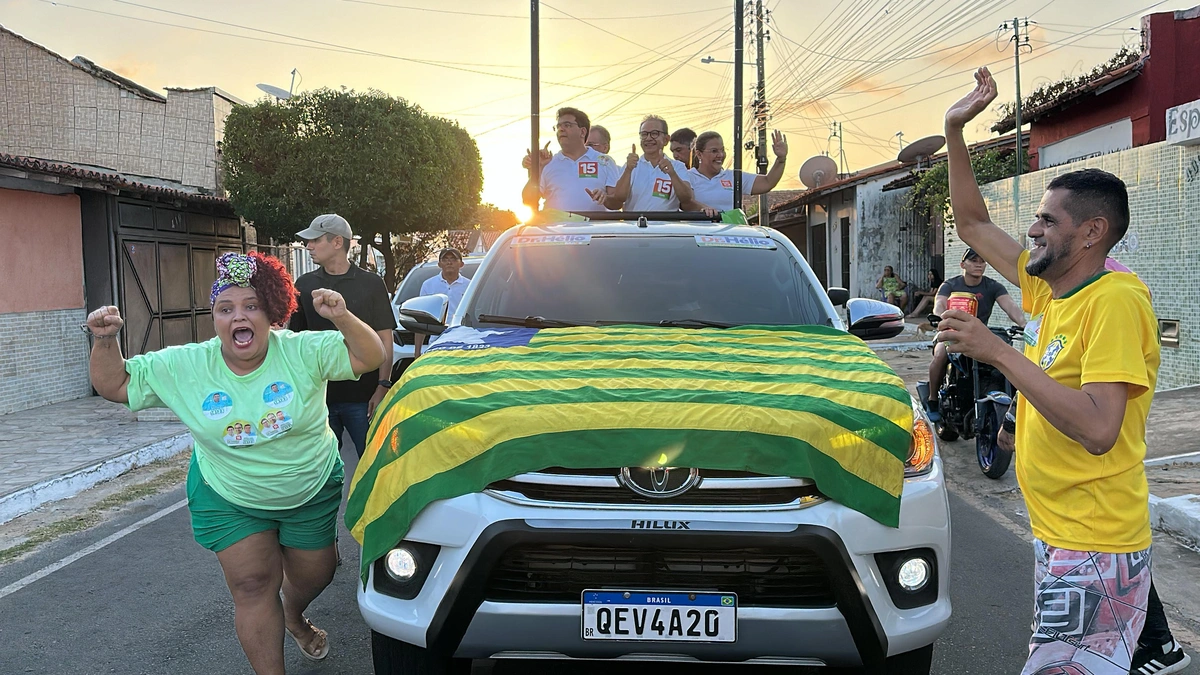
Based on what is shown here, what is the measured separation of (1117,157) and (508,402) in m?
10.8

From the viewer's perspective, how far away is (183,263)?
1656cm

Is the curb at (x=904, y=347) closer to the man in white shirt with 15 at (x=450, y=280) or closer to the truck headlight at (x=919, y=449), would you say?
the man in white shirt with 15 at (x=450, y=280)

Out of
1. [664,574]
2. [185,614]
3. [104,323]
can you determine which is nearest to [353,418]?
[185,614]

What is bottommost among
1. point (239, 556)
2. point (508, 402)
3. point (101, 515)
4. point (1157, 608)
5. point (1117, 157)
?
point (101, 515)

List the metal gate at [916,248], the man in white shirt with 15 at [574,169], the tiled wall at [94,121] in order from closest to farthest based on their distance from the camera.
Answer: the man in white shirt with 15 at [574,169]
the tiled wall at [94,121]
the metal gate at [916,248]

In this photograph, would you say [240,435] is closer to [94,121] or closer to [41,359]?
[41,359]

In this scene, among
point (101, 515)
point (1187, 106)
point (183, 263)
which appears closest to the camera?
point (101, 515)

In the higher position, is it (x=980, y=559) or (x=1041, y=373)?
(x=1041, y=373)

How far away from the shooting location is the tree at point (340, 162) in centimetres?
2238

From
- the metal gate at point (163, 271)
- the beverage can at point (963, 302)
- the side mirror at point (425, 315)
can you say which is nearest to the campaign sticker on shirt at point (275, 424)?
the side mirror at point (425, 315)

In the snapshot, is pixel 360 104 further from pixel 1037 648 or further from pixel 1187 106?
pixel 1037 648

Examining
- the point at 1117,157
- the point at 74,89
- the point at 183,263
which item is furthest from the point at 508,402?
the point at 74,89

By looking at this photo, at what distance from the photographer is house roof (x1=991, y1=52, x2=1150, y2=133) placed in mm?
16094

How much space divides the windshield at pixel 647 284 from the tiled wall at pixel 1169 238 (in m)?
6.49
